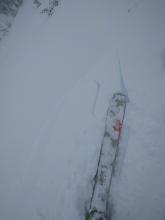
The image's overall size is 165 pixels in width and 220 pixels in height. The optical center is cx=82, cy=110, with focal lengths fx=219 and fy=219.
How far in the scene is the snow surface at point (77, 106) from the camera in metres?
3.27

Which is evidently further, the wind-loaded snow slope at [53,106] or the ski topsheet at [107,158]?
the wind-loaded snow slope at [53,106]

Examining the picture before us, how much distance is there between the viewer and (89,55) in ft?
13.9

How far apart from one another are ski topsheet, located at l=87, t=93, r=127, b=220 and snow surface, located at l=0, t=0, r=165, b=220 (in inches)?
7.3

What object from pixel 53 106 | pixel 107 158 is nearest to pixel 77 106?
pixel 53 106

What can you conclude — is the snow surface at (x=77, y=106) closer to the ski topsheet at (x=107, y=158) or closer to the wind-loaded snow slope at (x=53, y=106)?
the wind-loaded snow slope at (x=53, y=106)

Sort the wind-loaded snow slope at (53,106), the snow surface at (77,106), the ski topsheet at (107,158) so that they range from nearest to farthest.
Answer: the ski topsheet at (107,158) < the snow surface at (77,106) < the wind-loaded snow slope at (53,106)

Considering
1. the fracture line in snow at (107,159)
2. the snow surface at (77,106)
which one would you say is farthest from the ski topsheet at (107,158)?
the snow surface at (77,106)

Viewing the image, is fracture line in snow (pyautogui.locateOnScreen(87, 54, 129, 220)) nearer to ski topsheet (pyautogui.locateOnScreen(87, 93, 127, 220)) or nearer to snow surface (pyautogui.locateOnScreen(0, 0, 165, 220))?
ski topsheet (pyautogui.locateOnScreen(87, 93, 127, 220))

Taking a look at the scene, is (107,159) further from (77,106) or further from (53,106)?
(53,106)

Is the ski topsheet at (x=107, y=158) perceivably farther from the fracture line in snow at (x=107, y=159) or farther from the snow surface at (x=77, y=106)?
the snow surface at (x=77, y=106)

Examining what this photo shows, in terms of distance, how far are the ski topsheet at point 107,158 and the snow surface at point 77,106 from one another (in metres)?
0.19

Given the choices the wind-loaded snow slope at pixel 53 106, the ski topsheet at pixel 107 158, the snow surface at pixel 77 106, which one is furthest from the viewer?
the wind-loaded snow slope at pixel 53 106

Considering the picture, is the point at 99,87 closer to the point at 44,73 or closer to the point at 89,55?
the point at 89,55

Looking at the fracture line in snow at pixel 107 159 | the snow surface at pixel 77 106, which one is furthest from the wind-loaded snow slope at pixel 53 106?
the fracture line in snow at pixel 107 159
